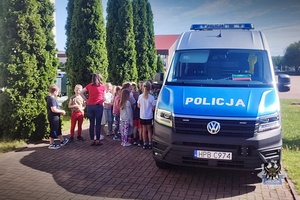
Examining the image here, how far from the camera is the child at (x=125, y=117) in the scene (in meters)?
7.52

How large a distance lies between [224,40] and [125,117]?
10.5 feet

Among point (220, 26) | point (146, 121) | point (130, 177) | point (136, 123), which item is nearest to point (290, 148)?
point (220, 26)

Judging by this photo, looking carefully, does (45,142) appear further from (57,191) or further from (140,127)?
(57,191)

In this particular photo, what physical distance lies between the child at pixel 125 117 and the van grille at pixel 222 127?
9.39 ft

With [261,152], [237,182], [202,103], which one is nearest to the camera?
[261,152]

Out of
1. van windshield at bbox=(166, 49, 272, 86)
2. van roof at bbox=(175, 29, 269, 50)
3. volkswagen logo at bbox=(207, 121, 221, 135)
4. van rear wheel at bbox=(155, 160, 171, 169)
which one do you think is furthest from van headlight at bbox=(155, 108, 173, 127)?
van roof at bbox=(175, 29, 269, 50)

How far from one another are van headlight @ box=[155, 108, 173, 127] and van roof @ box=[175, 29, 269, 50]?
5.91ft

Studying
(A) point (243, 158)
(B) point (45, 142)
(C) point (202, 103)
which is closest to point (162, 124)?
(C) point (202, 103)

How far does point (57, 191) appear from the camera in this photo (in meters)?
4.86

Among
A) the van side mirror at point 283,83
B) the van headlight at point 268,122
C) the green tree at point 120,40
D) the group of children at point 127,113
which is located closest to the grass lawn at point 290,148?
the group of children at point 127,113

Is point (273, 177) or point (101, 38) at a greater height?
point (101, 38)

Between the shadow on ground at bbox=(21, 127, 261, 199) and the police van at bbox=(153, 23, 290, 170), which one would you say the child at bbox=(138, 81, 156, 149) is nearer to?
the shadow on ground at bbox=(21, 127, 261, 199)

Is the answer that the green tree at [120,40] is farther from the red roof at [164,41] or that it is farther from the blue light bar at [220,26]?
the red roof at [164,41]

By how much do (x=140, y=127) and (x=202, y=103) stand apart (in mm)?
3074
